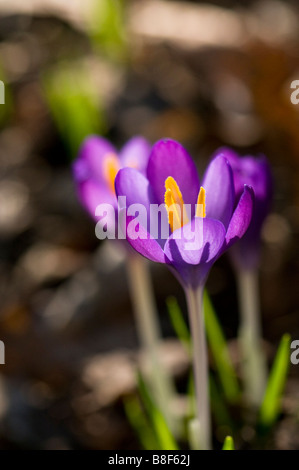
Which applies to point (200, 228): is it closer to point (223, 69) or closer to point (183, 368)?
point (183, 368)

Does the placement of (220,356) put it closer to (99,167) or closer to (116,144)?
(99,167)

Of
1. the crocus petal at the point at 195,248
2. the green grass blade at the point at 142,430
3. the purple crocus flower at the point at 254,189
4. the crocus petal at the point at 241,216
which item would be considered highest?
the purple crocus flower at the point at 254,189

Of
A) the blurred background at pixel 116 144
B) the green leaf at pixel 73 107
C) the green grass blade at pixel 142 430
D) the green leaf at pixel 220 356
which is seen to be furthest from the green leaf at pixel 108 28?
the green grass blade at pixel 142 430

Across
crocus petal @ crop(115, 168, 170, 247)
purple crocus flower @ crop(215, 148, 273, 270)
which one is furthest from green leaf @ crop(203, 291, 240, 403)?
crocus petal @ crop(115, 168, 170, 247)

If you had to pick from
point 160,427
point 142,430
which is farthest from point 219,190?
point 142,430

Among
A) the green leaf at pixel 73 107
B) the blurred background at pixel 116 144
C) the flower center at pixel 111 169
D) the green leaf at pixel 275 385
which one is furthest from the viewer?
the green leaf at pixel 73 107

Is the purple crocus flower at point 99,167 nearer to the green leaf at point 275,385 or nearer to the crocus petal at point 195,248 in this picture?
the crocus petal at point 195,248
